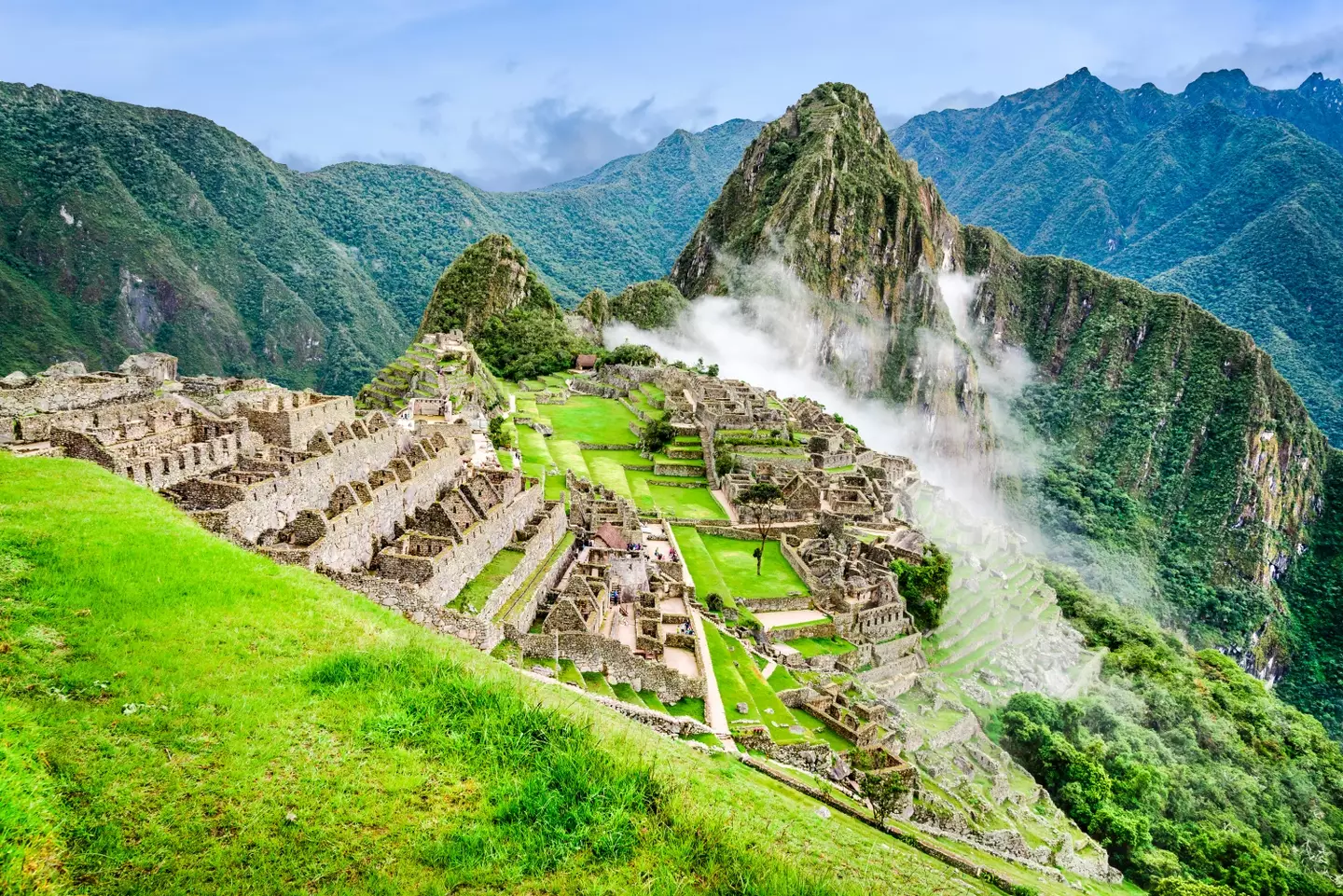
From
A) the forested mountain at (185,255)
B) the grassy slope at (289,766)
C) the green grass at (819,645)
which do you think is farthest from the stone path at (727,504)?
the forested mountain at (185,255)

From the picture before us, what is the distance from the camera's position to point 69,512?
1050 centimetres

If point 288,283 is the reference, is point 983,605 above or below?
below

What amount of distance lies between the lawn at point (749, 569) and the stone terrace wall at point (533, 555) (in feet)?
30.0

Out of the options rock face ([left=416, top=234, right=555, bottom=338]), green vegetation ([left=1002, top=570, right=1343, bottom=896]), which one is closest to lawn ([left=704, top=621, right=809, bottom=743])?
green vegetation ([left=1002, top=570, right=1343, bottom=896])

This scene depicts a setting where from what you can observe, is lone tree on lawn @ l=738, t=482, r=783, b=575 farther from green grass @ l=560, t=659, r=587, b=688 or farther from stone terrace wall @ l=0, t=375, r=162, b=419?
stone terrace wall @ l=0, t=375, r=162, b=419

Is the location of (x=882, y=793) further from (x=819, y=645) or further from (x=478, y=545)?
(x=819, y=645)

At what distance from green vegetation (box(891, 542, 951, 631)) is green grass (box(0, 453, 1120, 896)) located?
27.9 m

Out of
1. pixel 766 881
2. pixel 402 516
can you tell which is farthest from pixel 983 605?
pixel 766 881

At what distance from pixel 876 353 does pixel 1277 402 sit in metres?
78.9

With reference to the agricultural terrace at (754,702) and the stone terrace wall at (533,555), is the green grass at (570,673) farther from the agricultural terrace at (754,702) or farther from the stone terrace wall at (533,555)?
the agricultural terrace at (754,702)

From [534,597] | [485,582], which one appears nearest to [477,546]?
[485,582]

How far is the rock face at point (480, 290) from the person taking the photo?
94688 millimetres

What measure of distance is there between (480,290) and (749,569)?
7327 centimetres

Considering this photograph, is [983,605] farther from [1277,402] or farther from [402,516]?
[1277,402]
